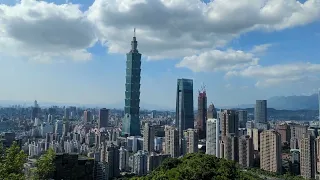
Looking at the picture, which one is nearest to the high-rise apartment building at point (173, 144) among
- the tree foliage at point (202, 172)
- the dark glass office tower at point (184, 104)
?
the tree foliage at point (202, 172)

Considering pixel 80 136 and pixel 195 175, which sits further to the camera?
pixel 80 136

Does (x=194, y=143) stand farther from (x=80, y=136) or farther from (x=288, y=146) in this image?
(x=80, y=136)

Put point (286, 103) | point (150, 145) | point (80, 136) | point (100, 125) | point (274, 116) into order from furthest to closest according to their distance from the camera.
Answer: point (286, 103)
point (274, 116)
point (100, 125)
point (80, 136)
point (150, 145)

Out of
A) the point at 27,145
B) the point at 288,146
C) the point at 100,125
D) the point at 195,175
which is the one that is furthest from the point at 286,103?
the point at 195,175

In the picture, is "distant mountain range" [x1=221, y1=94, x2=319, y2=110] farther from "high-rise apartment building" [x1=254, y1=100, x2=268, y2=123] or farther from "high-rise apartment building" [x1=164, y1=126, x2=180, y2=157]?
"high-rise apartment building" [x1=164, y1=126, x2=180, y2=157]

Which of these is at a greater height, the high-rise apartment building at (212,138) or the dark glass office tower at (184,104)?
the dark glass office tower at (184,104)

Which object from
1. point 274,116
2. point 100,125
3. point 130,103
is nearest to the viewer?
point 130,103

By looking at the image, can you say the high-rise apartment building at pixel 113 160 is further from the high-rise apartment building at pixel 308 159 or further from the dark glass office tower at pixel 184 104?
the dark glass office tower at pixel 184 104
